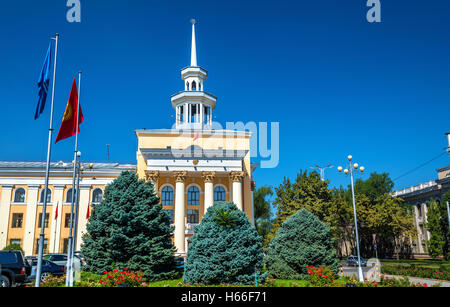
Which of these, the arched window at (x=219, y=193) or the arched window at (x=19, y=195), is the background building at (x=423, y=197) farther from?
the arched window at (x=19, y=195)

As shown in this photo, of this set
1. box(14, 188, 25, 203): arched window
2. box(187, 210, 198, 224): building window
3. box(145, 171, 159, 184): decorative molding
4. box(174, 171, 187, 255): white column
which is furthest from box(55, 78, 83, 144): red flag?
box(14, 188, 25, 203): arched window

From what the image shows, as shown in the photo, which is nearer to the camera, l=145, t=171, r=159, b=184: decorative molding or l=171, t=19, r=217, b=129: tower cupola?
l=145, t=171, r=159, b=184: decorative molding

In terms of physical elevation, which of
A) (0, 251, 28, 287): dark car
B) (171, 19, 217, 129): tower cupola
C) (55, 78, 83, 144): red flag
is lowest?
(0, 251, 28, 287): dark car

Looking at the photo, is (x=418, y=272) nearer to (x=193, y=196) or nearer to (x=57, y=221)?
(x=193, y=196)

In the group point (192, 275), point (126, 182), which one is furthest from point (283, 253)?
point (126, 182)

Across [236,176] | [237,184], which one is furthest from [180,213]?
[236,176]

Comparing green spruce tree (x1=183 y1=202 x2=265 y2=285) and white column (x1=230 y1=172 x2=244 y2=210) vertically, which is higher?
white column (x1=230 y1=172 x2=244 y2=210)

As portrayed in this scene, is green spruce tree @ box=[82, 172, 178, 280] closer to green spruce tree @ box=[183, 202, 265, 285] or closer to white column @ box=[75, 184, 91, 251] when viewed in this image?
green spruce tree @ box=[183, 202, 265, 285]

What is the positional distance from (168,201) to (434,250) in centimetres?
2907

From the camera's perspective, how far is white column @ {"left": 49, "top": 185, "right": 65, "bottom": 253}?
38062 millimetres

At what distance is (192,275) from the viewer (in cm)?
1644

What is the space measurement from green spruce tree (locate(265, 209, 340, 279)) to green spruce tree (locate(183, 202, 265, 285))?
113 inches

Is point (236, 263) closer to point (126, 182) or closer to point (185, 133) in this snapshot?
point (126, 182)

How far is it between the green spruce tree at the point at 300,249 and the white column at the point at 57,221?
25553mm
